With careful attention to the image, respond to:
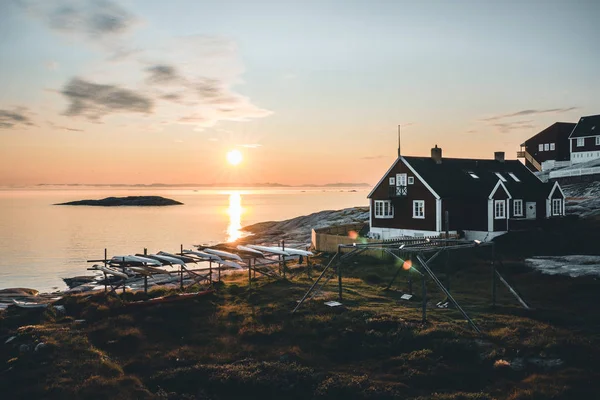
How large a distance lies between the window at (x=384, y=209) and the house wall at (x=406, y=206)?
343mm

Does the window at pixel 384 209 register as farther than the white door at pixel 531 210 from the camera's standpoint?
No

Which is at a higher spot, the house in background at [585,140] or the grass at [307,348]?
the house in background at [585,140]

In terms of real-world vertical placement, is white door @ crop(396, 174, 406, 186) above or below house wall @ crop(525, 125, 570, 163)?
below

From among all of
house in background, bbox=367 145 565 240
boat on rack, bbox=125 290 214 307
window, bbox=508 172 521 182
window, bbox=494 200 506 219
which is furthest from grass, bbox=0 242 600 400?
window, bbox=508 172 521 182

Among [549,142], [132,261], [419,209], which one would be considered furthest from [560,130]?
[132,261]

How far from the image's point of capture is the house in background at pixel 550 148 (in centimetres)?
8719

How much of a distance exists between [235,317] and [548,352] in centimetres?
1431

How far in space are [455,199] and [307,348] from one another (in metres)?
28.9

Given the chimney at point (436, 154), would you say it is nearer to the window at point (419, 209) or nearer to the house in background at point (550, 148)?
the window at point (419, 209)

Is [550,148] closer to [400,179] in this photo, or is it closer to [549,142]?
[549,142]

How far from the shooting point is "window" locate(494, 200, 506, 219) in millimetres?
44000

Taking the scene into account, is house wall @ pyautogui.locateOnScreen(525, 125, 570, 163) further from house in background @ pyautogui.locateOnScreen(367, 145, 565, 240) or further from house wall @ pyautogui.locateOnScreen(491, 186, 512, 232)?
house wall @ pyautogui.locateOnScreen(491, 186, 512, 232)

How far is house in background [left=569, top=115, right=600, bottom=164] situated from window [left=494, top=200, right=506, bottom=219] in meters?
48.2

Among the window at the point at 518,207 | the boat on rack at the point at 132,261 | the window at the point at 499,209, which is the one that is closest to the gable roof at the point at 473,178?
the window at the point at 518,207
